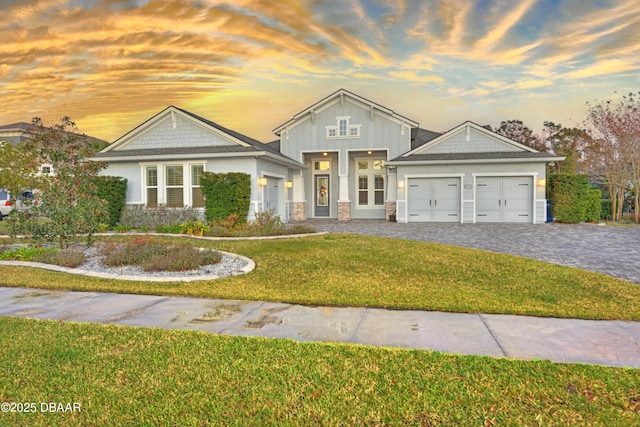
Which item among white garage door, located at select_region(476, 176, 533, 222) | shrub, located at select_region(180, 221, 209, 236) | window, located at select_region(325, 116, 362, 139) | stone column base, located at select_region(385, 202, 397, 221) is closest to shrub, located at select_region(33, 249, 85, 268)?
shrub, located at select_region(180, 221, 209, 236)

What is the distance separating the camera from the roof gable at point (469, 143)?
64.0ft

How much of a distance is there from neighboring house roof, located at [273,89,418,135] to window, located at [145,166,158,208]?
776cm

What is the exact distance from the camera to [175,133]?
17.6 metres

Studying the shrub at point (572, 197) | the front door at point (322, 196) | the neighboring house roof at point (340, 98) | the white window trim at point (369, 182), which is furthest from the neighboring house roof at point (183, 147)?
the shrub at point (572, 197)

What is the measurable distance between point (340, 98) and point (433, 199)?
7.68 metres

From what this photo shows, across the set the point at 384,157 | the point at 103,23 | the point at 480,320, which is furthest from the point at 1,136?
the point at 480,320

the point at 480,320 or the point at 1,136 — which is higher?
the point at 1,136

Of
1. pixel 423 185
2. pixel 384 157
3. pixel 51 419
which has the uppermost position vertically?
pixel 384 157

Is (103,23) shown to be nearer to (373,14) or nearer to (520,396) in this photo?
(373,14)

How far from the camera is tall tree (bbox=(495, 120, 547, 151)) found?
3353cm

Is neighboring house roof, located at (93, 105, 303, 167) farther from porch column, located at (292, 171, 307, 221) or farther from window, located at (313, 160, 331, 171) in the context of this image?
window, located at (313, 160, 331, 171)

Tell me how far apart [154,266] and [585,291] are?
7.69m

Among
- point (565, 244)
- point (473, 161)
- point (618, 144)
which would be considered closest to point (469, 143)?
point (473, 161)

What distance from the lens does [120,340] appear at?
3961 millimetres
